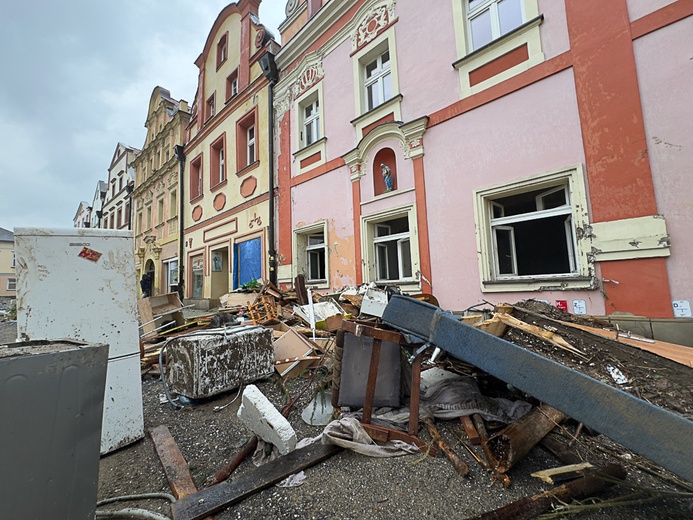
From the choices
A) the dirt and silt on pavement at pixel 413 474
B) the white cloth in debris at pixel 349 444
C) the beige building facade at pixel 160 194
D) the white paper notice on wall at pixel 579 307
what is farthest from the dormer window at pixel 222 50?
the white cloth in debris at pixel 349 444

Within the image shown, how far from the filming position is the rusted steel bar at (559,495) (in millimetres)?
1395

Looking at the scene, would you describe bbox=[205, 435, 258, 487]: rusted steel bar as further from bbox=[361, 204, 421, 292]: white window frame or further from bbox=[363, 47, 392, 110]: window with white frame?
bbox=[363, 47, 392, 110]: window with white frame

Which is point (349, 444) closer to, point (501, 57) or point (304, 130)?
point (501, 57)

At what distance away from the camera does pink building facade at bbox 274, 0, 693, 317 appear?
3.23 meters

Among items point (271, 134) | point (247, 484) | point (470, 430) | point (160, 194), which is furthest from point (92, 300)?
point (160, 194)

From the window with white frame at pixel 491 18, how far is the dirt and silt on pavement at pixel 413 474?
447 centimetres

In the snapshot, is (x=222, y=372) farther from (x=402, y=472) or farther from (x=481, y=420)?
(x=481, y=420)

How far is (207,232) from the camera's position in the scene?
11.0 m

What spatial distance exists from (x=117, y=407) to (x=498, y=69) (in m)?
5.91

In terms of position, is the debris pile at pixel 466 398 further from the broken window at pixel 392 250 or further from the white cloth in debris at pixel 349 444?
the broken window at pixel 392 250

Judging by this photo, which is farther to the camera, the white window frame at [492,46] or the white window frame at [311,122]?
the white window frame at [311,122]

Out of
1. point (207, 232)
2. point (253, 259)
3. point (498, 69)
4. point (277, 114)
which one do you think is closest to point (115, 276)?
point (498, 69)

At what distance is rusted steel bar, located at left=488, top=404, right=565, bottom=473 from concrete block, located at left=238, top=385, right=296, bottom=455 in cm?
125

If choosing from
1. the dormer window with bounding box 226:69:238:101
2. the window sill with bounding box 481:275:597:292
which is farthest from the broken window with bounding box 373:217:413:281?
the dormer window with bounding box 226:69:238:101
